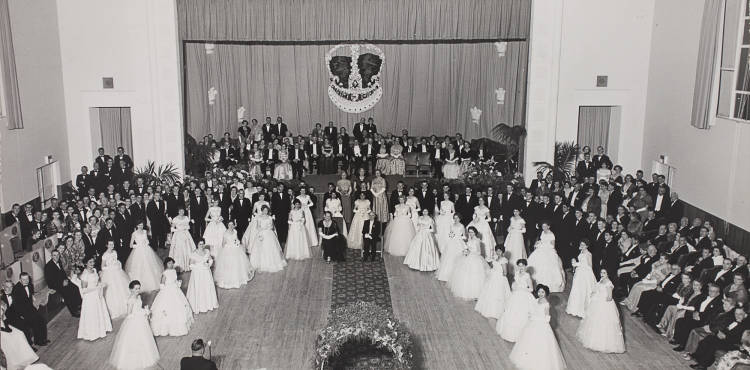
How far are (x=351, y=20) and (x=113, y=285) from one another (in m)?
12.8

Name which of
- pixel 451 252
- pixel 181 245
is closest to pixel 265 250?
pixel 181 245

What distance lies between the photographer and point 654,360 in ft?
40.2

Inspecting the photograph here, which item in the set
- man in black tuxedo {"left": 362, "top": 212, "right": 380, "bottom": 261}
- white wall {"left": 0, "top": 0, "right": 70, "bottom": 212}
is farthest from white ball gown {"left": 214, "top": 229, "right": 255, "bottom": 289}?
white wall {"left": 0, "top": 0, "right": 70, "bottom": 212}

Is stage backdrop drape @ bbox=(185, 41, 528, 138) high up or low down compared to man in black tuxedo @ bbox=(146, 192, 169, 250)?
up

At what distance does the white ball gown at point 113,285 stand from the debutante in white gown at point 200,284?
1.21 m

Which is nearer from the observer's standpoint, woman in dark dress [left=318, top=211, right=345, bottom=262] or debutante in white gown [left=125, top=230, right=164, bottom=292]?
debutante in white gown [left=125, top=230, right=164, bottom=292]

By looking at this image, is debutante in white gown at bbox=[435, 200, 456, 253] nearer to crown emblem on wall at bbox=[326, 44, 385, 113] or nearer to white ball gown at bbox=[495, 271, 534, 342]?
white ball gown at bbox=[495, 271, 534, 342]

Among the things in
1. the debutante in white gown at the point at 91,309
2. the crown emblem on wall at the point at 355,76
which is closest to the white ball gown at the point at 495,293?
the debutante in white gown at the point at 91,309

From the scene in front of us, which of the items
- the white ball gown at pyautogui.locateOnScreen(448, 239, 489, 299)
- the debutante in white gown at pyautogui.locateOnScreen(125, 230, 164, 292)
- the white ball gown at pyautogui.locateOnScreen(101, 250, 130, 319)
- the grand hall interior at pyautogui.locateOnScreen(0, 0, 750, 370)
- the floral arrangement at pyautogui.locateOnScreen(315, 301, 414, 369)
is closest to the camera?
the floral arrangement at pyautogui.locateOnScreen(315, 301, 414, 369)

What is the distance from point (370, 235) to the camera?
55.7 ft

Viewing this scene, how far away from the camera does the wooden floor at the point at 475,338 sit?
1212 centimetres

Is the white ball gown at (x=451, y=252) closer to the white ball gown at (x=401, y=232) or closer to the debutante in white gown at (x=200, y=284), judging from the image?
the white ball gown at (x=401, y=232)

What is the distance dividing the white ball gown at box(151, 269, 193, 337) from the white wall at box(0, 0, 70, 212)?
Answer: 715 cm

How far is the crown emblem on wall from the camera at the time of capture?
2442cm
